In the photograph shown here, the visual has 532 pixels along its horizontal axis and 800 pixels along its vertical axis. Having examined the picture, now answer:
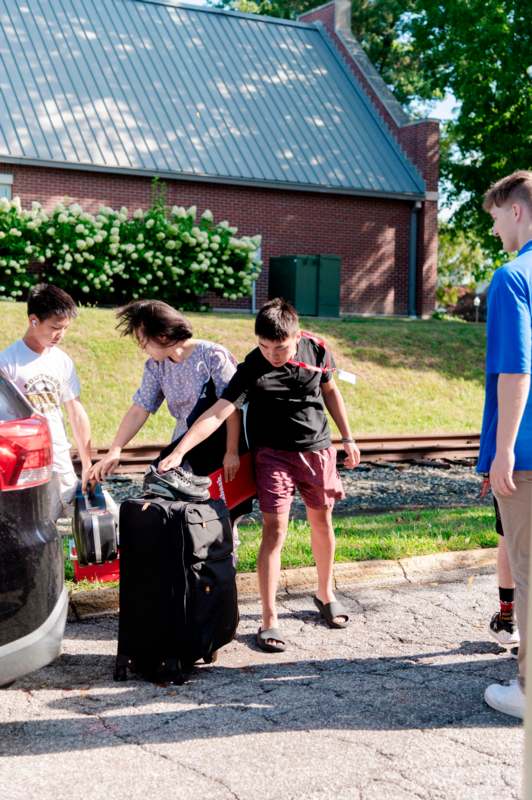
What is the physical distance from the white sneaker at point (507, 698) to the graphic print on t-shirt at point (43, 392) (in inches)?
113

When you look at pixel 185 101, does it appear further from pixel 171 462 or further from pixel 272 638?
pixel 272 638

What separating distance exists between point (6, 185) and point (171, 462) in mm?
19146

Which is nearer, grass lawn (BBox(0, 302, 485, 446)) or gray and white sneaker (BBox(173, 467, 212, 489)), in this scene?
gray and white sneaker (BBox(173, 467, 212, 489))

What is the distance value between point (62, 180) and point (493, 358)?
67.3ft

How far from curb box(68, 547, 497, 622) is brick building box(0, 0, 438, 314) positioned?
18.0 meters

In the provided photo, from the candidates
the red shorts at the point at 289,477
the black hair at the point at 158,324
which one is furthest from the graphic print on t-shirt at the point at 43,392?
the red shorts at the point at 289,477

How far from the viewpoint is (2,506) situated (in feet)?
11.8

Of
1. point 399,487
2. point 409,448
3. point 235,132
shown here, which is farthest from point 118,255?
point 399,487

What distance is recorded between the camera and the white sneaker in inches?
170

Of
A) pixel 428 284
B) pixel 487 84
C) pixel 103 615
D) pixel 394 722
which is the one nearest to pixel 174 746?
pixel 394 722

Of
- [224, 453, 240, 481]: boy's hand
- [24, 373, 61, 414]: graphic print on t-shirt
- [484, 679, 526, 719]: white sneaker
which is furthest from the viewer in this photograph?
[24, 373, 61, 414]: graphic print on t-shirt

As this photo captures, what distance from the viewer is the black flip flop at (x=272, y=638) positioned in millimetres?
5176

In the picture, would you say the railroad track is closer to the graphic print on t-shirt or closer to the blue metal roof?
the graphic print on t-shirt

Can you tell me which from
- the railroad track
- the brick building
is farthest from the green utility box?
the railroad track
